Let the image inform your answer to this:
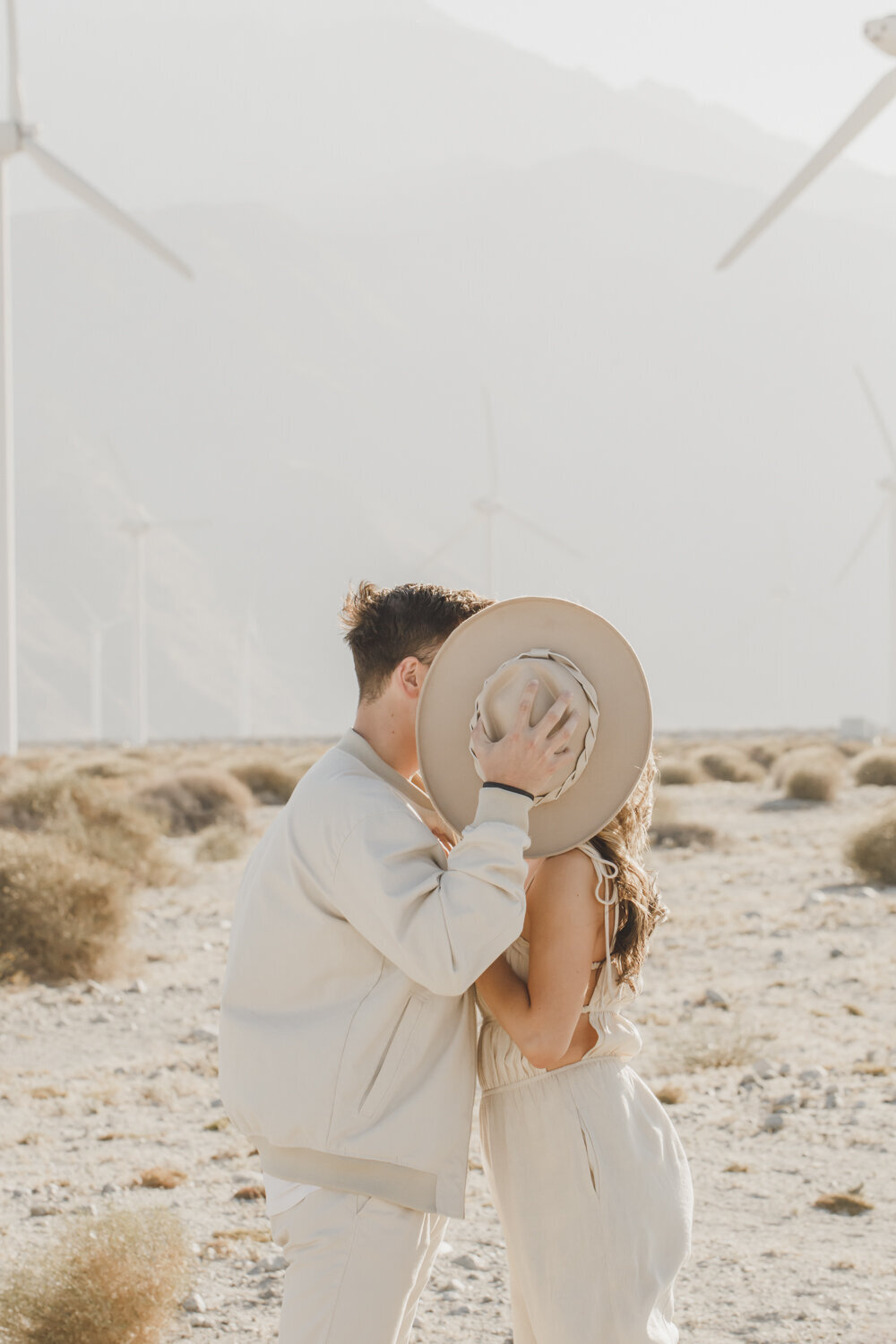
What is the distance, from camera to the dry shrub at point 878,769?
31.3 meters

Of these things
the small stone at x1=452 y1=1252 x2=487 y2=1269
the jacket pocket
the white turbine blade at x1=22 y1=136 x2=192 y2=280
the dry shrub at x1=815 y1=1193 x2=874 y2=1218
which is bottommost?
the small stone at x1=452 y1=1252 x2=487 y2=1269

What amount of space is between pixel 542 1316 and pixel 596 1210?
30 centimetres

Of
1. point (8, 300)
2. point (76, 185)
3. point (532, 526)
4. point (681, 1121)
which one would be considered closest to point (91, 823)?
point (681, 1121)

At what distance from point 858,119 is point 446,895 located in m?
25.7

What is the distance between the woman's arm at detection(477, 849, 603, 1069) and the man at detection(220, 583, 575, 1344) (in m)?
0.14

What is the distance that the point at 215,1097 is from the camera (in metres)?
8.98

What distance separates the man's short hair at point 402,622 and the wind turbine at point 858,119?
21.5m

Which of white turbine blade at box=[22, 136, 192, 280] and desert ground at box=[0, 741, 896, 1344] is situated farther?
white turbine blade at box=[22, 136, 192, 280]

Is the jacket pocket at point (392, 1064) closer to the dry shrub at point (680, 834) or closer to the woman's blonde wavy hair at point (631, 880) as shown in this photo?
the woman's blonde wavy hair at point (631, 880)

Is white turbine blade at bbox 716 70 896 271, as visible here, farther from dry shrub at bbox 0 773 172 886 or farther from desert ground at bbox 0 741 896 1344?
dry shrub at bbox 0 773 172 886

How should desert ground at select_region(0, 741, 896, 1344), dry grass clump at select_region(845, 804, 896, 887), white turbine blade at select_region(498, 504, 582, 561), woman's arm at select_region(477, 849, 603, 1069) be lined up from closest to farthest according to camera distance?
woman's arm at select_region(477, 849, 603, 1069) < desert ground at select_region(0, 741, 896, 1344) < dry grass clump at select_region(845, 804, 896, 887) < white turbine blade at select_region(498, 504, 582, 561)

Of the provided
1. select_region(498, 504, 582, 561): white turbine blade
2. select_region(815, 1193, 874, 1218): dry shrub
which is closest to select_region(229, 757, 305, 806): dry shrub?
select_region(498, 504, 582, 561): white turbine blade

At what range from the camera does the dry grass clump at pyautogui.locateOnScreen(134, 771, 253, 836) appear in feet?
75.9

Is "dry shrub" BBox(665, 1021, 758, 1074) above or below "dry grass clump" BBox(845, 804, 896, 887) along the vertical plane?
below
